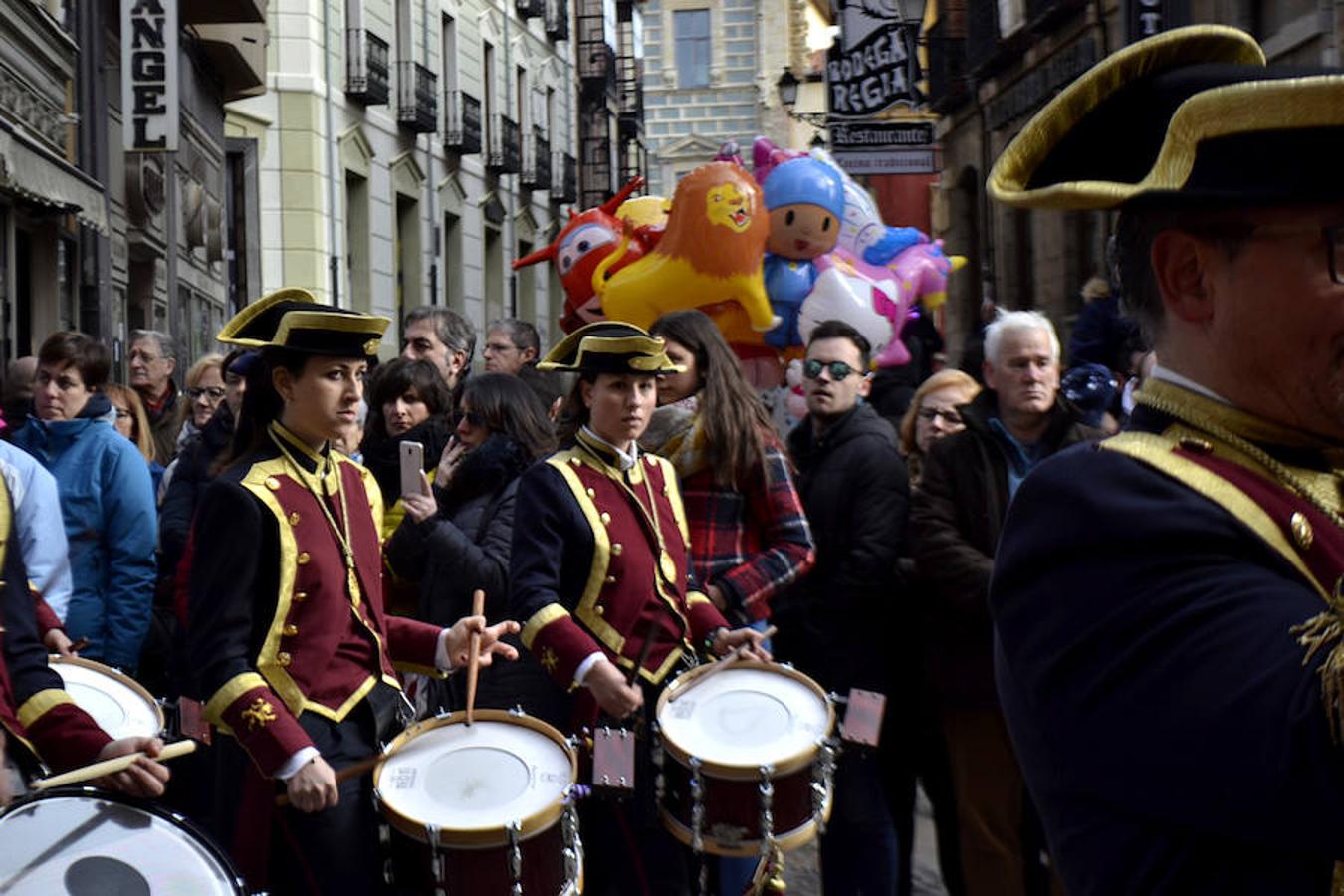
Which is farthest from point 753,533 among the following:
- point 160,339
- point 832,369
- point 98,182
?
point 98,182

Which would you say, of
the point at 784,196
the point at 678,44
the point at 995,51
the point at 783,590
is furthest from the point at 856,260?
the point at 678,44

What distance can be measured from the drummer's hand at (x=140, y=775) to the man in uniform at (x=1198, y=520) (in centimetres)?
204

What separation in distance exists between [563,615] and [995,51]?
1972 centimetres

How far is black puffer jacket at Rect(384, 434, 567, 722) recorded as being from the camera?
5.27 metres

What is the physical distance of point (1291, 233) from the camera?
1.72m

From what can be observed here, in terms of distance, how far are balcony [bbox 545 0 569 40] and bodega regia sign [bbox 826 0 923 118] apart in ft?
75.9

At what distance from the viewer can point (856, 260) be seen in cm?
1102

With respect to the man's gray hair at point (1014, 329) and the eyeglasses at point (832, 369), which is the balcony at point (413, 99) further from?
the man's gray hair at point (1014, 329)

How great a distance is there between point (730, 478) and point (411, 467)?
0.96 m

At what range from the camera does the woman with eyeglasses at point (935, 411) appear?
20.5 ft

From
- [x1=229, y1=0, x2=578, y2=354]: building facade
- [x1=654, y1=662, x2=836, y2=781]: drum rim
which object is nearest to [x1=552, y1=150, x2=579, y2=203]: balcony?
[x1=229, y1=0, x2=578, y2=354]: building facade

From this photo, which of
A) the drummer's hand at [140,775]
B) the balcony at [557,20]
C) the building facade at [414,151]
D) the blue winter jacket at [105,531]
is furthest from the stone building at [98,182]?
the balcony at [557,20]

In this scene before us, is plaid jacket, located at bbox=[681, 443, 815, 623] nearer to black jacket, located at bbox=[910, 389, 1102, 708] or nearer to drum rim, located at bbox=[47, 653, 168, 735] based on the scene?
black jacket, located at bbox=[910, 389, 1102, 708]

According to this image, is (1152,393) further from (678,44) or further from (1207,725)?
(678,44)
